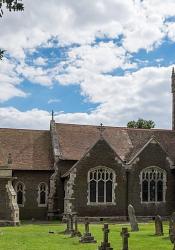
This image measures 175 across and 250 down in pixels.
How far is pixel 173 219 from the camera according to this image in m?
22.2

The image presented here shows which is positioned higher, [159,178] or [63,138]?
[63,138]

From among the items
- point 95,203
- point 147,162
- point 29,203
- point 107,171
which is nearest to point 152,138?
point 147,162

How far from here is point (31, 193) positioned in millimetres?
41375

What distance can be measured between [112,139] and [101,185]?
19.2 feet

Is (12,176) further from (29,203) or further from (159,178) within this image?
(159,178)

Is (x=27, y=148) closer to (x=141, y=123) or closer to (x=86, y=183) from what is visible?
(x=86, y=183)

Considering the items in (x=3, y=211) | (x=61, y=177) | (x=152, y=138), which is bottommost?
(x=3, y=211)

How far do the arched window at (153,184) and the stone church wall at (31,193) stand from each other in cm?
860

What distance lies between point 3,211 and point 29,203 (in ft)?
16.3

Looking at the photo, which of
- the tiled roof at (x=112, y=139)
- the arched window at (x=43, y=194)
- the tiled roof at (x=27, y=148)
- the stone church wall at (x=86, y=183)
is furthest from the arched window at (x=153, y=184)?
the arched window at (x=43, y=194)

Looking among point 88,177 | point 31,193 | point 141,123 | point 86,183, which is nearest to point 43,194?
point 31,193

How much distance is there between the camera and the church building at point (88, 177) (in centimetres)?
4003

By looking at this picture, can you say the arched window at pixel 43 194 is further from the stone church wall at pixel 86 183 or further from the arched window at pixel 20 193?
the stone church wall at pixel 86 183

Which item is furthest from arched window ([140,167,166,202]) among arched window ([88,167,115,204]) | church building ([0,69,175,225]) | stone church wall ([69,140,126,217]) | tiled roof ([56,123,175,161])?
A: arched window ([88,167,115,204])
